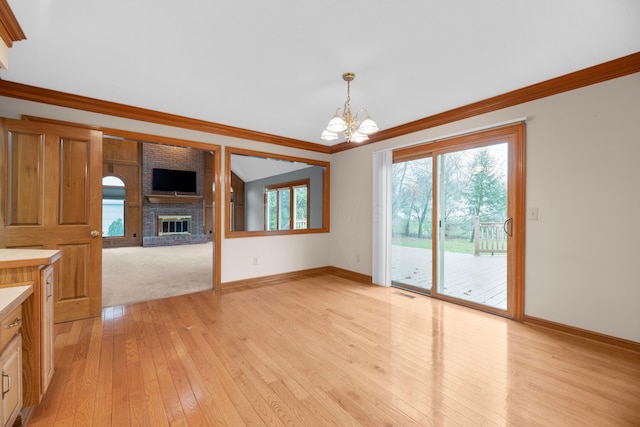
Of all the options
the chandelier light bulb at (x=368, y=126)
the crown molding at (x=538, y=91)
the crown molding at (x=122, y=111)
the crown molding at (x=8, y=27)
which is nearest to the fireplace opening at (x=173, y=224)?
the crown molding at (x=122, y=111)

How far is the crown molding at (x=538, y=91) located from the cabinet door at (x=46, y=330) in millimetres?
4117

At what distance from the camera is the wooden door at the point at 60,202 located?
8.84ft

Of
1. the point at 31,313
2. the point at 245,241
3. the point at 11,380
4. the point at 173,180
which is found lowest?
the point at 11,380

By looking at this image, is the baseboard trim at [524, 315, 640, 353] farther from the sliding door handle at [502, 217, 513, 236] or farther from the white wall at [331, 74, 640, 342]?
the sliding door handle at [502, 217, 513, 236]

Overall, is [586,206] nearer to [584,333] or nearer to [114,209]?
[584,333]

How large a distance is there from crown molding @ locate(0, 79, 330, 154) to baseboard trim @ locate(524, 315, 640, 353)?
4170 mm

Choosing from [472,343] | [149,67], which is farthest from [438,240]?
[149,67]

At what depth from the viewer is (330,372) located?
6.71ft

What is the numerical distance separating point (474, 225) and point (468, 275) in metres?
0.70

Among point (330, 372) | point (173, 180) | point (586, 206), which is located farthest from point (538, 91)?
point (173, 180)

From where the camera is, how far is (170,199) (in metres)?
Result: 9.50

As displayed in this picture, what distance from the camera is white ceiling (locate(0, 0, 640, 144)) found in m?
1.73

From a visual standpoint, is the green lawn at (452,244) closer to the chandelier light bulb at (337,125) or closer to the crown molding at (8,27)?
the chandelier light bulb at (337,125)

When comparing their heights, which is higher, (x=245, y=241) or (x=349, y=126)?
(x=349, y=126)
